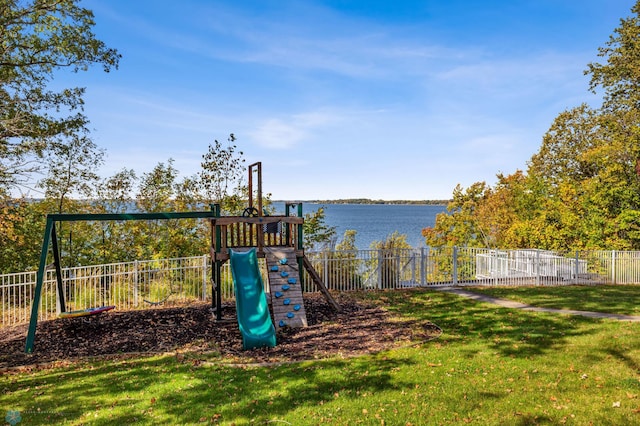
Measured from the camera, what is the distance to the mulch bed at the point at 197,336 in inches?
339

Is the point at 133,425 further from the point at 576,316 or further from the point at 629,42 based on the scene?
the point at 629,42

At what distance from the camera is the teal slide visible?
9.20 meters

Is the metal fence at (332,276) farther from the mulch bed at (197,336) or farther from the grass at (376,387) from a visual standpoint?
the grass at (376,387)

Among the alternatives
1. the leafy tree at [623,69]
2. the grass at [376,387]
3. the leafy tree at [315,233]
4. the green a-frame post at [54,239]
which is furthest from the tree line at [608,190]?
the green a-frame post at [54,239]

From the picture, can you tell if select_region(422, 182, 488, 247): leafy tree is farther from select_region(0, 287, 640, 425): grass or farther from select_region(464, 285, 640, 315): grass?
select_region(0, 287, 640, 425): grass

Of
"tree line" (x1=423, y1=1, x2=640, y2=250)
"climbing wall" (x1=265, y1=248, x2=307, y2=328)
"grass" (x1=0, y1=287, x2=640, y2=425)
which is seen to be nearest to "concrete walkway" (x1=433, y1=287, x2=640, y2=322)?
"grass" (x1=0, y1=287, x2=640, y2=425)

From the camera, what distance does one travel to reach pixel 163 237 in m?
19.5

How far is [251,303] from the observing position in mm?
10281

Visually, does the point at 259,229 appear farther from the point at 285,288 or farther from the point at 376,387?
the point at 376,387

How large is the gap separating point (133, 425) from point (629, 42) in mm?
33404

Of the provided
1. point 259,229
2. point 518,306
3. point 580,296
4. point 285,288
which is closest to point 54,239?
point 259,229

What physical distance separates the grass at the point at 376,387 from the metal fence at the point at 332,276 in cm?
521

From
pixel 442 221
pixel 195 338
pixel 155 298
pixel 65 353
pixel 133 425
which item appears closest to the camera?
pixel 133 425

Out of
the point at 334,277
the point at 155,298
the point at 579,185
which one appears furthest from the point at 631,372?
the point at 579,185
